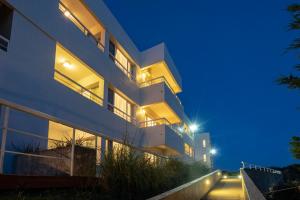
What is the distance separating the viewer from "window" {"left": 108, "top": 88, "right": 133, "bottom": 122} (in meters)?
14.9

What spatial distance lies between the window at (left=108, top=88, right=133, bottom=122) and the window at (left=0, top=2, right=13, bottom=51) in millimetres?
6752

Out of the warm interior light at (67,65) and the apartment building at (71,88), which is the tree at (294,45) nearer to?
the apartment building at (71,88)

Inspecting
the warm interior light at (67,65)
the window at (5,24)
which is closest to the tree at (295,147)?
the window at (5,24)

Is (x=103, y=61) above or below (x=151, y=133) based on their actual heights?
above

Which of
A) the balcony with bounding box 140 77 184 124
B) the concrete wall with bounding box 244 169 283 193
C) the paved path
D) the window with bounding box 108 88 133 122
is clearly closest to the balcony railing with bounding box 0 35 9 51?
the window with bounding box 108 88 133 122

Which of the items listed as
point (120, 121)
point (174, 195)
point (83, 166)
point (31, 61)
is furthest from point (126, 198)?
point (120, 121)

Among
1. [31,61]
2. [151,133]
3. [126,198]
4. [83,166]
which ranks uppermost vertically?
[31,61]

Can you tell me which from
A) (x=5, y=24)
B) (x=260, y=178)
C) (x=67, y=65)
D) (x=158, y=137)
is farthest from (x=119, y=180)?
(x=260, y=178)

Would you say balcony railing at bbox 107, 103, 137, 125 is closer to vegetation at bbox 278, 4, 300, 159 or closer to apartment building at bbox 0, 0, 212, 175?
apartment building at bbox 0, 0, 212, 175

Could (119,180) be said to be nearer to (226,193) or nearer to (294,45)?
(294,45)

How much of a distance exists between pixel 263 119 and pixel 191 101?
159 ft

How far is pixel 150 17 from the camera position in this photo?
144m

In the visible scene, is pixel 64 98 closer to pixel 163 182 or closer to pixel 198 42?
pixel 163 182

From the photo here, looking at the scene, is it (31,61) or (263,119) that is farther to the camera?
(263,119)
